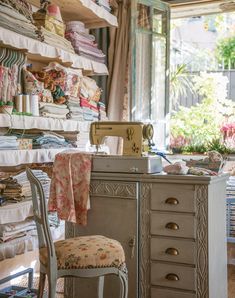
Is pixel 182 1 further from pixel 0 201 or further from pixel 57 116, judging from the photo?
pixel 0 201

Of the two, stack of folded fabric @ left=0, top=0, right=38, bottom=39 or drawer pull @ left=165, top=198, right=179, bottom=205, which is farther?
stack of folded fabric @ left=0, top=0, right=38, bottom=39

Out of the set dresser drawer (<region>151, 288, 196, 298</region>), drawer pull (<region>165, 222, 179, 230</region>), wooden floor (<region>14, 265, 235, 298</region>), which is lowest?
wooden floor (<region>14, 265, 235, 298</region>)

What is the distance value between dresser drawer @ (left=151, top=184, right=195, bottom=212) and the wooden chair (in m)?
0.34

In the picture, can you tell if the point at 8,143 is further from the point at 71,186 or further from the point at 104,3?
the point at 104,3

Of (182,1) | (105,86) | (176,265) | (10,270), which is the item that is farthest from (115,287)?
(182,1)

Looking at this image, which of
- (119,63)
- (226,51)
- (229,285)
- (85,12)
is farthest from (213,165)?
(226,51)

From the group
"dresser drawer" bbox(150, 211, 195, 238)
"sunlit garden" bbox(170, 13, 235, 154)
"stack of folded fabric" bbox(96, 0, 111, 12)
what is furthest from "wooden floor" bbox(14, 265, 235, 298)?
"stack of folded fabric" bbox(96, 0, 111, 12)

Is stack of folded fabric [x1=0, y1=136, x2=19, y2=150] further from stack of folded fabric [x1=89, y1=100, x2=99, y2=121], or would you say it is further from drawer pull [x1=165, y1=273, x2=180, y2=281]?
drawer pull [x1=165, y1=273, x2=180, y2=281]

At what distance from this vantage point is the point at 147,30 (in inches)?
165

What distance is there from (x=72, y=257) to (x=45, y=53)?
161cm

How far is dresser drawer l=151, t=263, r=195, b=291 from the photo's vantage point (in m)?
2.17

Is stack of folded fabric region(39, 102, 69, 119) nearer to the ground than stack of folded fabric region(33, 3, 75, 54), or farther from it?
nearer to the ground

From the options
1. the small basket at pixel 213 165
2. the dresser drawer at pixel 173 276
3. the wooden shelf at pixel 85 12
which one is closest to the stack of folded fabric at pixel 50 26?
the wooden shelf at pixel 85 12

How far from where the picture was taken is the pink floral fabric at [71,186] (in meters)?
2.38
